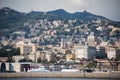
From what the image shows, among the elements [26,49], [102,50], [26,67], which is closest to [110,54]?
[102,50]

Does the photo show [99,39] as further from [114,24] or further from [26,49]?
[26,49]

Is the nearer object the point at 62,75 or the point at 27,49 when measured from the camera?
the point at 62,75

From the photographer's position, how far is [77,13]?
6594 cm

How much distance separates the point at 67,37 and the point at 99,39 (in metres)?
4.34

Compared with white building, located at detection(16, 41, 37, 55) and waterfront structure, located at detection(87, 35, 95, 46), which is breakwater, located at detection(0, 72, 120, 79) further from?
waterfront structure, located at detection(87, 35, 95, 46)

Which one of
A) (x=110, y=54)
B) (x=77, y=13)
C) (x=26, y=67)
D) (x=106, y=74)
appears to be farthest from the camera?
(x=77, y=13)

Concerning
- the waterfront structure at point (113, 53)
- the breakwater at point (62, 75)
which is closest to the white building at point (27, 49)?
the waterfront structure at point (113, 53)

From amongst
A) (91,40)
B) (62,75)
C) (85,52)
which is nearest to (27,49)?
(85,52)

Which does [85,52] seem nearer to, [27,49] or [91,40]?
[27,49]

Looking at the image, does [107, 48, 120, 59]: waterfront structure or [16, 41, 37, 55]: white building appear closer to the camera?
[107, 48, 120, 59]: waterfront structure

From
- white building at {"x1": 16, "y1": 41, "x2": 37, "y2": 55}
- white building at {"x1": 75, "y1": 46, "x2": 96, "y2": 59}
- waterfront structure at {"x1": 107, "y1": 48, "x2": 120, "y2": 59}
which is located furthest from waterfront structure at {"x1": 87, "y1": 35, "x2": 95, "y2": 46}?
white building at {"x1": 16, "y1": 41, "x2": 37, "y2": 55}

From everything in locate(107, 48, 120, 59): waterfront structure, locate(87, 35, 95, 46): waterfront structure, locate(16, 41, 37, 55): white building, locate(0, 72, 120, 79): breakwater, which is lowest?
locate(0, 72, 120, 79): breakwater

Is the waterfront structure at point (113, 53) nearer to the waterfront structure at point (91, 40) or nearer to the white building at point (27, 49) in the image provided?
the waterfront structure at point (91, 40)

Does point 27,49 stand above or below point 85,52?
above
